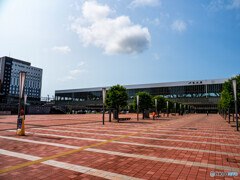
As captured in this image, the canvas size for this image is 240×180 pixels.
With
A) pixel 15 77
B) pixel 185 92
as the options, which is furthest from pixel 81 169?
pixel 15 77

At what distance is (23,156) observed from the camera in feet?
19.0

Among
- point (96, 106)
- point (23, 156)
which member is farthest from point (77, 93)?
point (23, 156)

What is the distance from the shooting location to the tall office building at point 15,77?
123625 millimetres

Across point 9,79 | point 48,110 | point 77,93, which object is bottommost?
point 48,110

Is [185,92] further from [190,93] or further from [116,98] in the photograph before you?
[116,98]

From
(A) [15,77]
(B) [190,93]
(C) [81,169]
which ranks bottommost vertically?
(C) [81,169]

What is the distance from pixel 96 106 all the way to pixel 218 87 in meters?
66.4

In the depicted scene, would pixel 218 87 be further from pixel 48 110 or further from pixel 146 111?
pixel 48 110

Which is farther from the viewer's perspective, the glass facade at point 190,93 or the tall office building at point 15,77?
the tall office building at point 15,77

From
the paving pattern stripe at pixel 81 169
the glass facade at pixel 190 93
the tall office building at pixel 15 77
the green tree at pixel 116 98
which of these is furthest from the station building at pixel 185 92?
the paving pattern stripe at pixel 81 169

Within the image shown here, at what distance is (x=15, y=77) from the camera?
131m

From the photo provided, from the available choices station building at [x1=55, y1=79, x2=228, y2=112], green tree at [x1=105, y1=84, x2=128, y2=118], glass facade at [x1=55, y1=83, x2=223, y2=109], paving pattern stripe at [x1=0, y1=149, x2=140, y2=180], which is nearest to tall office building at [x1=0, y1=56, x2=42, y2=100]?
station building at [x1=55, y1=79, x2=228, y2=112]

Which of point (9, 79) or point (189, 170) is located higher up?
point (9, 79)

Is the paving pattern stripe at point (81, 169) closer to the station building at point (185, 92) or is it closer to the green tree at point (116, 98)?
the green tree at point (116, 98)
